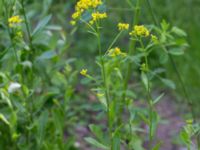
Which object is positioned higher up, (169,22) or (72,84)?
(72,84)

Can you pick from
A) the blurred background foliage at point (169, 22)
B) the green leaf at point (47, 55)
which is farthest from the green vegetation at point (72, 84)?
the blurred background foliage at point (169, 22)

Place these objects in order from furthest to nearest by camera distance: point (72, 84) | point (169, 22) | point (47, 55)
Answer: point (169, 22), point (72, 84), point (47, 55)

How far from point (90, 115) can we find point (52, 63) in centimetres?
99

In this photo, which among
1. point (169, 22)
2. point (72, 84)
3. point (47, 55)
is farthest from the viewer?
point (169, 22)

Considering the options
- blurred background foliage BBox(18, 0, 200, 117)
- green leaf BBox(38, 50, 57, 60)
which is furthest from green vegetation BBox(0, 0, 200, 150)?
blurred background foliage BBox(18, 0, 200, 117)

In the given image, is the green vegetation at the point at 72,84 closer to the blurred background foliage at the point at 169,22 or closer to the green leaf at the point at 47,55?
the green leaf at the point at 47,55

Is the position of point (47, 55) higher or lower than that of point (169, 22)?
higher

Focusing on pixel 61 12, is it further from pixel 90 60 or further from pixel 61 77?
pixel 61 77

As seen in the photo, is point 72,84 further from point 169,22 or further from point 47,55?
point 169,22

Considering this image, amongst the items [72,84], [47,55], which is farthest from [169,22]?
[47,55]

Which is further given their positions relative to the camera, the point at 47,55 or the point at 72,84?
the point at 72,84

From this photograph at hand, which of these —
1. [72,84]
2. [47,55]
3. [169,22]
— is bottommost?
[169,22]

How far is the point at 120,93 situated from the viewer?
2.66 metres

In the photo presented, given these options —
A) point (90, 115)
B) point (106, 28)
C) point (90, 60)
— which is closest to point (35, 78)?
point (90, 115)
